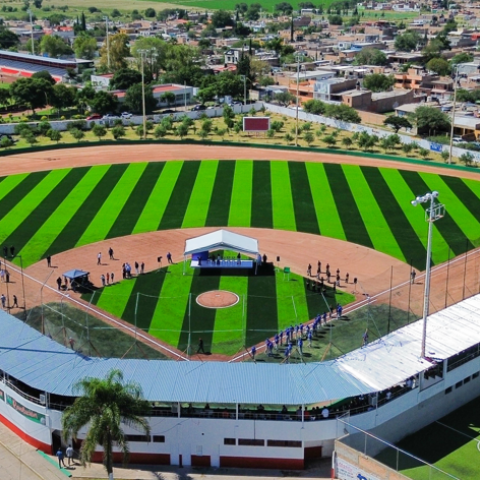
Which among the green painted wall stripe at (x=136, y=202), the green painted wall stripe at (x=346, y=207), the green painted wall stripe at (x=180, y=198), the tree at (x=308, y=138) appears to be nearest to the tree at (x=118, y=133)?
the green painted wall stripe at (x=136, y=202)

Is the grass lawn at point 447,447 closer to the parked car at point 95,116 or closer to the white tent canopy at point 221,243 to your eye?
the white tent canopy at point 221,243

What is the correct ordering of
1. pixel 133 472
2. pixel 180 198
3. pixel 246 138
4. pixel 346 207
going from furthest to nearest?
pixel 246 138 → pixel 180 198 → pixel 346 207 → pixel 133 472

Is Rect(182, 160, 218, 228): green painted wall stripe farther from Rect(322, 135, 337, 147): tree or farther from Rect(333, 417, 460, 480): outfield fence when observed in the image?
Rect(333, 417, 460, 480): outfield fence

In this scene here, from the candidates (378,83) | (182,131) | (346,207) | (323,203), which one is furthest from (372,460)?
(378,83)

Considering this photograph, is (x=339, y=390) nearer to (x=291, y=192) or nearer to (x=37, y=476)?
(x=37, y=476)

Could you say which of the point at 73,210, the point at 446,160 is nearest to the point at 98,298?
the point at 73,210

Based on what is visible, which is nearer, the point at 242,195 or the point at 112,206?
the point at 112,206

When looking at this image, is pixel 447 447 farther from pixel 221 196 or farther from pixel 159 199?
pixel 159 199
